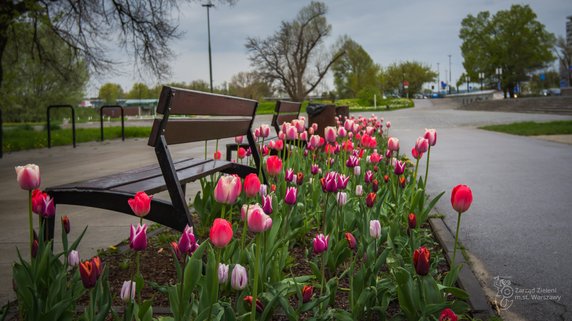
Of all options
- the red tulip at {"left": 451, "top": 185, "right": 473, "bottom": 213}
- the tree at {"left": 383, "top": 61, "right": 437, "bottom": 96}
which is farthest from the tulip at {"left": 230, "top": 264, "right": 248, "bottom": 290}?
the tree at {"left": 383, "top": 61, "right": 437, "bottom": 96}

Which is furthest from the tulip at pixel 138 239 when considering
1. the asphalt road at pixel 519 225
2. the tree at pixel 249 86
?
the tree at pixel 249 86

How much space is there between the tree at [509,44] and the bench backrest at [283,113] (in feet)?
224

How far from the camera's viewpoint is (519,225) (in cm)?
423

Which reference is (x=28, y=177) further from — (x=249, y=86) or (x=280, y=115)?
(x=249, y=86)

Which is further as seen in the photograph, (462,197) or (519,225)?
(519,225)

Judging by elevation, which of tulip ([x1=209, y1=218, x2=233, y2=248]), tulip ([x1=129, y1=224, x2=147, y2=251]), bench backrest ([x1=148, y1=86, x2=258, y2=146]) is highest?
bench backrest ([x1=148, y1=86, x2=258, y2=146])

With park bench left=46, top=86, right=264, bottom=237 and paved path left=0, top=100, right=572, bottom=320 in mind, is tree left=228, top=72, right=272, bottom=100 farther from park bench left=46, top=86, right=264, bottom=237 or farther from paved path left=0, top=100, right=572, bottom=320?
park bench left=46, top=86, right=264, bottom=237

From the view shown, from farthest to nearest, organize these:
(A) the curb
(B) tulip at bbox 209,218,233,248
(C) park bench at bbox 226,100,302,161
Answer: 1. (C) park bench at bbox 226,100,302,161
2. (A) the curb
3. (B) tulip at bbox 209,218,233,248

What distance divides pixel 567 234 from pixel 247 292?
9.36 ft

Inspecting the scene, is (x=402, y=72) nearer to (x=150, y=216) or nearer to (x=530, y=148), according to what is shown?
(x=530, y=148)

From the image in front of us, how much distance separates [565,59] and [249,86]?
47285 millimetres

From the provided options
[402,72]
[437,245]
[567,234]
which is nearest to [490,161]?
[567,234]

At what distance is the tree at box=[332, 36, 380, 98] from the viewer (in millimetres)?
71250

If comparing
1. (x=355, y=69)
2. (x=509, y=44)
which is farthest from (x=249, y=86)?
(x=509, y=44)
